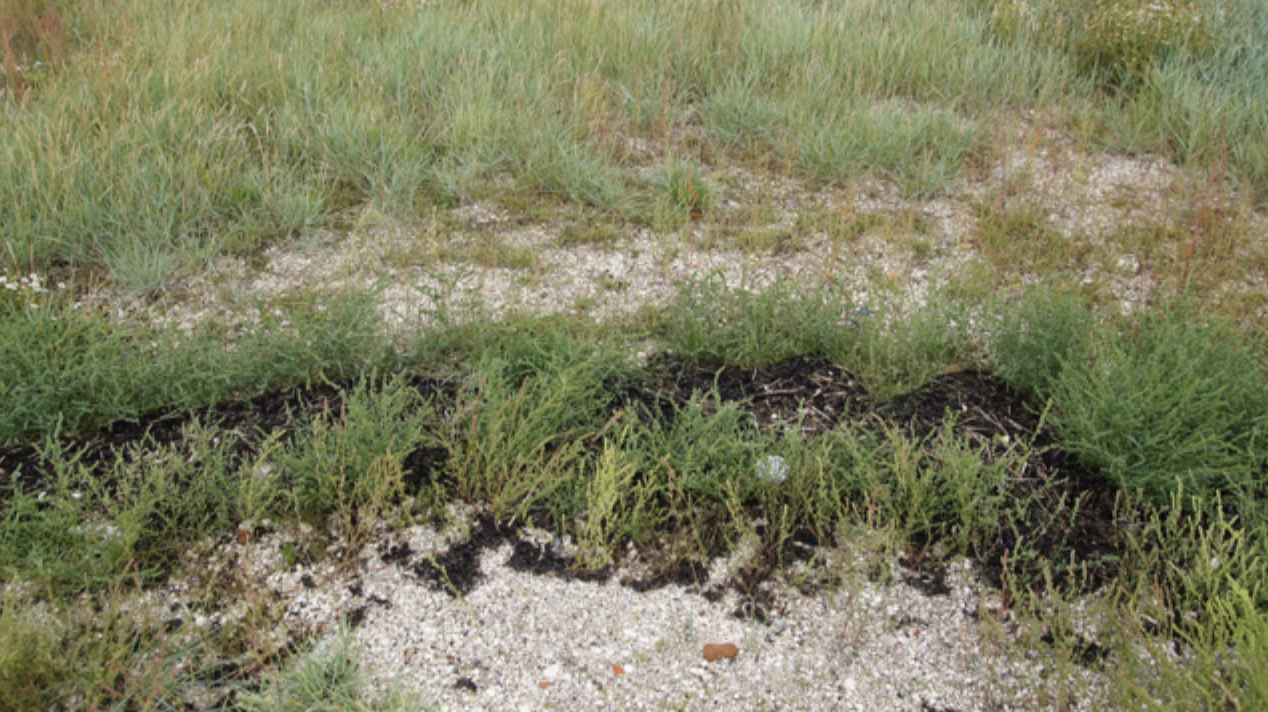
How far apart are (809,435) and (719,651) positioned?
3.34 feet

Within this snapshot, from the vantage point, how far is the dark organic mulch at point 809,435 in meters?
2.86

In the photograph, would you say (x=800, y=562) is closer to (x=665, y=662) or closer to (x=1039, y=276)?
(x=665, y=662)

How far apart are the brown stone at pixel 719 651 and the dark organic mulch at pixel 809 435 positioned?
0.18m

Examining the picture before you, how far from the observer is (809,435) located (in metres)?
3.35

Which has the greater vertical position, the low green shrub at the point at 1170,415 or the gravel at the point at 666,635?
the low green shrub at the point at 1170,415

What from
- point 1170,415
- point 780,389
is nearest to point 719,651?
point 780,389

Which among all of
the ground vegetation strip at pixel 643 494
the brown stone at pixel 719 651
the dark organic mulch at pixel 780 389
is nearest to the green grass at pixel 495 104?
the dark organic mulch at pixel 780 389

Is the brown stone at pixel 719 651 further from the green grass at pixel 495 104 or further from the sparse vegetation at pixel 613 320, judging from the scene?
the green grass at pixel 495 104

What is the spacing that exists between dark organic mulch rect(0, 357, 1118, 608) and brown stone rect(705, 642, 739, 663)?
0.59ft

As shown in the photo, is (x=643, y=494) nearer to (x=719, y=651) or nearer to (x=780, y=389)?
(x=719, y=651)

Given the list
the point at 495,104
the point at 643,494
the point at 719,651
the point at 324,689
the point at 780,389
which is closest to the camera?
the point at 324,689

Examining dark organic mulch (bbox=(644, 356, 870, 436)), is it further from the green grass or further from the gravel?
the green grass

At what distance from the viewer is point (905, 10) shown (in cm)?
655

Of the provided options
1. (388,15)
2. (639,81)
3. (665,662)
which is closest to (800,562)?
(665,662)
